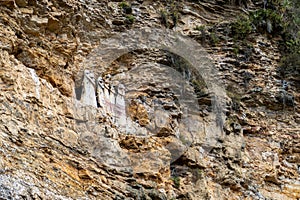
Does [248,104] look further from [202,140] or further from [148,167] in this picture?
[148,167]

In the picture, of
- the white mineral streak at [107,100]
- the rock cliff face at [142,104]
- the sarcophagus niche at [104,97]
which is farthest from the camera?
the white mineral streak at [107,100]

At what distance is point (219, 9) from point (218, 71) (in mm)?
3539

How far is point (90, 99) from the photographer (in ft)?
32.0

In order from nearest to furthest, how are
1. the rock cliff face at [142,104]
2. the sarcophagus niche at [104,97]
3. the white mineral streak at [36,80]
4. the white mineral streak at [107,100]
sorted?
the rock cliff face at [142,104] → the white mineral streak at [36,80] → the sarcophagus niche at [104,97] → the white mineral streak at [107,100]

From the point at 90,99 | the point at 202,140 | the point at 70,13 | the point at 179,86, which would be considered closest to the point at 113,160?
the point at 90,99

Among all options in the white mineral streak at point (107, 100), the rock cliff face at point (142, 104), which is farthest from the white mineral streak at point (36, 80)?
the white mineral streak at point (107, 100)

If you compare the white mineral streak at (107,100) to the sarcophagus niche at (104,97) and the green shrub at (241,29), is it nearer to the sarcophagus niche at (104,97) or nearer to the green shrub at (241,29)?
the sarcophagus niche at (104,97)

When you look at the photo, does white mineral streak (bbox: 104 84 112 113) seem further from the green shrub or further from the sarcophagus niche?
the green shrub

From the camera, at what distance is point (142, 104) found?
11.7 meters

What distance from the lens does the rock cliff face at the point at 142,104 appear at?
6789 mm

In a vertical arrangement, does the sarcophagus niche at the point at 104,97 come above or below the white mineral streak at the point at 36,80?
below

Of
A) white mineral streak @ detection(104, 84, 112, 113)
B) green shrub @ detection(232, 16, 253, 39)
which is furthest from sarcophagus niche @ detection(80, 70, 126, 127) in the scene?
green shrub @ detection(232, 16, 253, 39)

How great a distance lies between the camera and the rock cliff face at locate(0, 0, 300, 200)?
267 inches

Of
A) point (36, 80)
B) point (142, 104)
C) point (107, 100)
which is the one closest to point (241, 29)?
point (142, 104)
